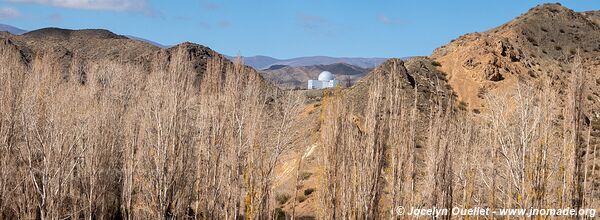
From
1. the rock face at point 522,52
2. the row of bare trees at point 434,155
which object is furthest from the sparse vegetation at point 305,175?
the row of bare trees at point 434,155

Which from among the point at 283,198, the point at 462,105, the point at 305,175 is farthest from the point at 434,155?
the point at 462,105

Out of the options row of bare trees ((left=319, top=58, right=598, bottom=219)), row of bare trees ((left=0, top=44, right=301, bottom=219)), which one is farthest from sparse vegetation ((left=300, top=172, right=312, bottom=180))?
row of bare trees ((left=319, top=58, right=598, bottom=219))

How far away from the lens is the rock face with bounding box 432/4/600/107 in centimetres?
3841

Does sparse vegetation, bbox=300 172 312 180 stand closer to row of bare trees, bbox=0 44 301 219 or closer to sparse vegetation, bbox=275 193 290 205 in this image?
sparse vegetation, bbox=275 193 290 205

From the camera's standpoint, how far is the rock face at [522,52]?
38406 millimetres

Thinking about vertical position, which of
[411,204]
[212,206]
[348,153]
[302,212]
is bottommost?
[302,212]

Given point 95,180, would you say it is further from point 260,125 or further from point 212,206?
point 260,125

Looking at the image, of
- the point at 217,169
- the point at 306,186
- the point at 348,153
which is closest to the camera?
the point at 348,153

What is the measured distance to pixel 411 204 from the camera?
12.6 m

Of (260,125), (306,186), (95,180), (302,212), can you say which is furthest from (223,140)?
(306,186)

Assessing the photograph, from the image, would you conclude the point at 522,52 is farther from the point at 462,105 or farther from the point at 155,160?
the point at 155,160

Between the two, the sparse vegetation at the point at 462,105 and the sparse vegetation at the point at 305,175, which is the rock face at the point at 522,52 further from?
the sparse vegetation at the point at 305,175

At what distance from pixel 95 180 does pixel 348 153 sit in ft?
26.8

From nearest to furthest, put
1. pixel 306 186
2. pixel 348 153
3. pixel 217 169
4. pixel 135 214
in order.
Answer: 1. pixel 348 153
2. pixel 217 169
3. pixel 135 214
4. pixel 306 186
